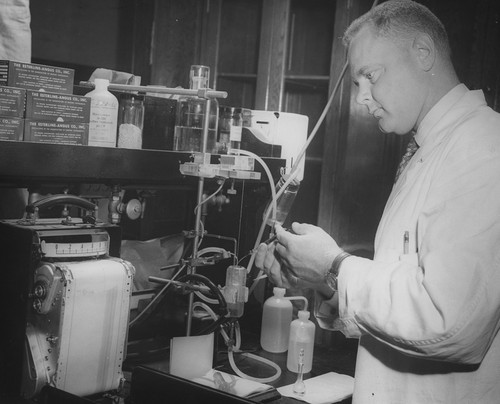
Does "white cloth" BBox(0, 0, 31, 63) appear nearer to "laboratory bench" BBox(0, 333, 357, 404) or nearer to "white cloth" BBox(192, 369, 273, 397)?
"laboratory bench" BBox(0, 333, 357, 404)

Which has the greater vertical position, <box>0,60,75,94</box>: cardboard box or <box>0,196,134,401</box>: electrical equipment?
<box>0,60,75,94</box>: cardboard box

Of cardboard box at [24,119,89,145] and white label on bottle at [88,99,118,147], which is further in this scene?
white label on bottle at [88,99,118,147]

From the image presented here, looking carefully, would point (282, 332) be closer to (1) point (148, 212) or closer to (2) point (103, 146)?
(1) point (148, 212)

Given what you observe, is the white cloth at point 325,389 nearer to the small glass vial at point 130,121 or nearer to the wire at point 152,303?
the wire at point 152,303

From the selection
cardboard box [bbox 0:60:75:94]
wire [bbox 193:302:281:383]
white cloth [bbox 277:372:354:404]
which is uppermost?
cardboard box [bbox 0:60:75:94]

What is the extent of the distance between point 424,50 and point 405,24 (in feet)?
0.26

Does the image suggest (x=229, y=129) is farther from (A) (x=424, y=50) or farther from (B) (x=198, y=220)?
(A) (x=424, y=50)

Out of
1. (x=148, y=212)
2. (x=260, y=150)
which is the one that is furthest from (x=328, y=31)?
(x=148, y=212)

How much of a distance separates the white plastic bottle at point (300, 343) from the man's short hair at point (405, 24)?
99 cm

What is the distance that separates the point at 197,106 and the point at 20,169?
750mm

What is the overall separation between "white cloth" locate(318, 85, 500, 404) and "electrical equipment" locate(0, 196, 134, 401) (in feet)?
1.92

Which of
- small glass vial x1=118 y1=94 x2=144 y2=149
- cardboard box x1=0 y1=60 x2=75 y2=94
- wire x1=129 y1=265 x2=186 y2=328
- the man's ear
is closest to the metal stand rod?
wire x1=129 y1=265 x2=186 y2=328

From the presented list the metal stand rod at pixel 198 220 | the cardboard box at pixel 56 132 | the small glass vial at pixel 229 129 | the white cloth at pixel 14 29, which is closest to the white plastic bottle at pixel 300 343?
the metal stand rod at pixel 198 220

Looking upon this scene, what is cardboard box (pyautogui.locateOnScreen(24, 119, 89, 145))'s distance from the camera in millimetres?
1546
